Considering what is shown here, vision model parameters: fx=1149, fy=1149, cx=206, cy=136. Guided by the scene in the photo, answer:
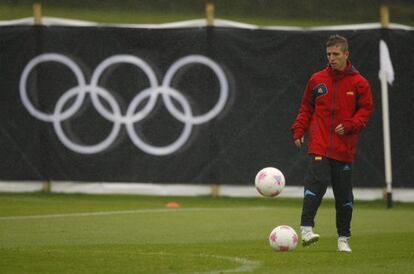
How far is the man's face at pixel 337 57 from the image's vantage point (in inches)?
462

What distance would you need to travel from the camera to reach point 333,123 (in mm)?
11805

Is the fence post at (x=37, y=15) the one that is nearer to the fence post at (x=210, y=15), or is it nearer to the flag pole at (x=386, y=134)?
the fence post at (x=210, y=15)

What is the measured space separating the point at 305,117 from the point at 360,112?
0.61m

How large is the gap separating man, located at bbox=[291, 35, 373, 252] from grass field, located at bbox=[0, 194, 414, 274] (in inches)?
24.9

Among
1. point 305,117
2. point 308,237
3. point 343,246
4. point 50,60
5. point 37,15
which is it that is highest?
point 37,15

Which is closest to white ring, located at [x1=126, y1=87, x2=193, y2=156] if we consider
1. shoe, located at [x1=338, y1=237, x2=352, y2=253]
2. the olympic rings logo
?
the olympic rings logo

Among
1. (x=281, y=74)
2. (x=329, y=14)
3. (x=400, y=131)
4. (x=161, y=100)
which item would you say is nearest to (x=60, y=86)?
Result: (x=161, y=100)

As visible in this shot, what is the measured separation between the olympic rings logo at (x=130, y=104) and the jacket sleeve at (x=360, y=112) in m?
9.15

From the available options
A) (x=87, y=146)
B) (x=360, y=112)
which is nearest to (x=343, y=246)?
(x=360, y=112)

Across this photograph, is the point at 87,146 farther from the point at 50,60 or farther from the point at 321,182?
the point at 321,182

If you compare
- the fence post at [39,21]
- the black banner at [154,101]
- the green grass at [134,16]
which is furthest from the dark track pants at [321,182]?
the green grass at [134,16]

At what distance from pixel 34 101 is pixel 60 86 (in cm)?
56

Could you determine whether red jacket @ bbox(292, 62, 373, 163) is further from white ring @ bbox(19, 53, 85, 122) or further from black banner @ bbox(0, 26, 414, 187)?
white ring @ bbox(19, 53, 85, 122)

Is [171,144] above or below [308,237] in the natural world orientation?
above
